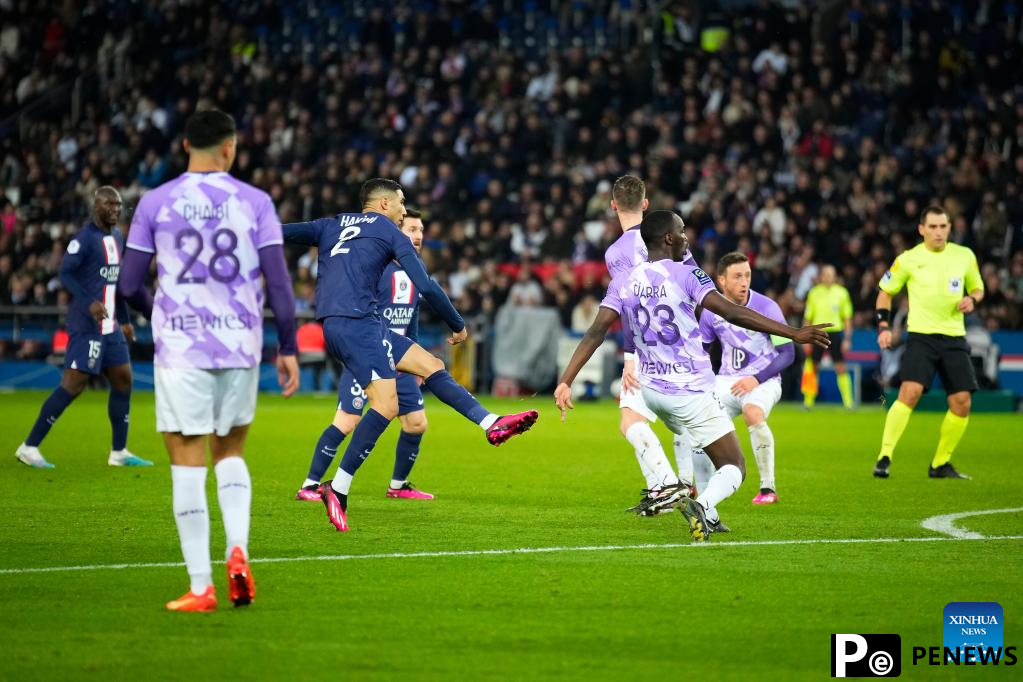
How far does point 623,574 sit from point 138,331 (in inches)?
868

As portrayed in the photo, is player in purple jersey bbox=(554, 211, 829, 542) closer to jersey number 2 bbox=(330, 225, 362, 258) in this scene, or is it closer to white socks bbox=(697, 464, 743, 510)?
white socks bbox=(697, 464, 743, 510)

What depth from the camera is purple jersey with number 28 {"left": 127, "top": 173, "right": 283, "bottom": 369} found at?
6.67m

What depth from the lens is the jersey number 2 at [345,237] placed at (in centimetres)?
992

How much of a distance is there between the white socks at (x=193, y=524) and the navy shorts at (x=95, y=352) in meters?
7.21

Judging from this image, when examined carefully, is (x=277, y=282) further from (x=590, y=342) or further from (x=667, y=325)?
(x=667, y=325)

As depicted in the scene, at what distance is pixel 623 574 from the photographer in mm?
7676

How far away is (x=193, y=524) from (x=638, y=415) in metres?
4.27

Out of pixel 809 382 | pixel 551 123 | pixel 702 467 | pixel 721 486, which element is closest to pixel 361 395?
pixel 702 467

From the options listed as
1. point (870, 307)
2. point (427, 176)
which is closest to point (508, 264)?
point (427, 176)

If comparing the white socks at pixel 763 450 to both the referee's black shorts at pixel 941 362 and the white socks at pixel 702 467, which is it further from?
the referee's black shorts at pixel 941 362

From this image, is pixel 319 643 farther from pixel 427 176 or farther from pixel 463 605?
pixel 427 176

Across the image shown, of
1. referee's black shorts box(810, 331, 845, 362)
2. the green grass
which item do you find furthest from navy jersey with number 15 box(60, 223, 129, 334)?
referee's black shorts box(810, 331, 845, 362)

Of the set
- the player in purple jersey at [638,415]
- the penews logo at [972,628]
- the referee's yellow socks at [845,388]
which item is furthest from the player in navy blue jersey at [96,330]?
the referee's yellow socks at [845,388]

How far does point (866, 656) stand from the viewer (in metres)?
5.72
